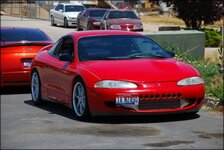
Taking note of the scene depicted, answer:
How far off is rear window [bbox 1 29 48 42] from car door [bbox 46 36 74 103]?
2.20 m

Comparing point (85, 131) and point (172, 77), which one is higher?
point (172, 77)

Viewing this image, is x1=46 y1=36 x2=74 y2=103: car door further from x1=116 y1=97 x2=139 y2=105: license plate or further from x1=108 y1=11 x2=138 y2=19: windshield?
x1=108 y1=11 x2=138 y2=19: windshield

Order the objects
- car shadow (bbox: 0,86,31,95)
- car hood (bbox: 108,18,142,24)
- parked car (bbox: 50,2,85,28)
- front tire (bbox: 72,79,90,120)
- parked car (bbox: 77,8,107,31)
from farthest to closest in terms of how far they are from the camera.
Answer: parked car (bbox: 50,2,85,28), parked car (bbox: 77,8,107,31), car hood (bbox: 108,18,142,24), car shadow (bbox: 0,86,31,95), front tire (bbox: 72,79,90,120)

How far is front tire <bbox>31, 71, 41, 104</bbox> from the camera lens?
10.8 meters

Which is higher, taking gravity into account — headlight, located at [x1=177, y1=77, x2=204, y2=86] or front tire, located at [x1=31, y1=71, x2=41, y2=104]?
headlight, located at [x1=177, y1=77, x2=204, y2=86]

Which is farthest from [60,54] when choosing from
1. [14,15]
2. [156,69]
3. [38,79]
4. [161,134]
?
[14,15]

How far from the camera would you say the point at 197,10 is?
98.7 ft

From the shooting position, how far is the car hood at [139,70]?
8703 mm

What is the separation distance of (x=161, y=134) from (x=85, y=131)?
1008 mm

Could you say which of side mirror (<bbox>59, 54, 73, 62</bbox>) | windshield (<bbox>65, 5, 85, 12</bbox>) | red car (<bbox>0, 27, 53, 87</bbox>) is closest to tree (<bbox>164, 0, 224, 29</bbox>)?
windshield (<bbox>65, 5, 85, 12</bbox>)

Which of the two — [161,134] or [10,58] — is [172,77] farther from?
[10,58]

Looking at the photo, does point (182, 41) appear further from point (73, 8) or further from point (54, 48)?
point (73, 8)

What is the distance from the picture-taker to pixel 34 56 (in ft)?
38.7

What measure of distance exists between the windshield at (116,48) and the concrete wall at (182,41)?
5.67 meters
